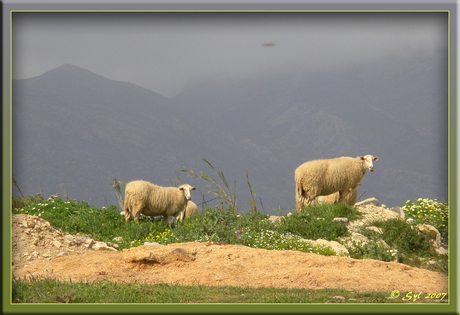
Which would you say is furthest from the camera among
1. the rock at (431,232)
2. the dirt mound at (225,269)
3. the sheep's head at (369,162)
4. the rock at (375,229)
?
the sheep's head at (369,162)

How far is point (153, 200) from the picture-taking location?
1285cm

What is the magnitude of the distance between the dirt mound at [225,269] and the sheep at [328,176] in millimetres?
5304

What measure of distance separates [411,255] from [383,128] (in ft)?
Result: 69.2

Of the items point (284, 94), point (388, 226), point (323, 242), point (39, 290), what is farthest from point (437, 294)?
point (284, 94)

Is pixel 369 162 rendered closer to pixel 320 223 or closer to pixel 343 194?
pixel 343 194

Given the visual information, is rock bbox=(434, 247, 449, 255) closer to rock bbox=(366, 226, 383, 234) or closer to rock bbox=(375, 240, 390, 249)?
rock bbox=(375, 240, 390, 249)

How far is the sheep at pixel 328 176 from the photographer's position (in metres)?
13.9

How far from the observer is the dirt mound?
24.8 feet

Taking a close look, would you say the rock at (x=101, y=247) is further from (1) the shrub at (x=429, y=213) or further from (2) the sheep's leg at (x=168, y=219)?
(1) the shrub at (x=429, y=213)

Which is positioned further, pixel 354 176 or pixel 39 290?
pixel 354 176

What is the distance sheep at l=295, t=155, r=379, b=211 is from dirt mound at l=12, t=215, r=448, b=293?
17.4 ft

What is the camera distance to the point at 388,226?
11.5 meters

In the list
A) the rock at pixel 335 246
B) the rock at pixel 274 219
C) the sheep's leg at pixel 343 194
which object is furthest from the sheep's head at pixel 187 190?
the sheep's leg at pixel 343 194

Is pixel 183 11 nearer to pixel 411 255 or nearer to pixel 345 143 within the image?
pixel 411 255
